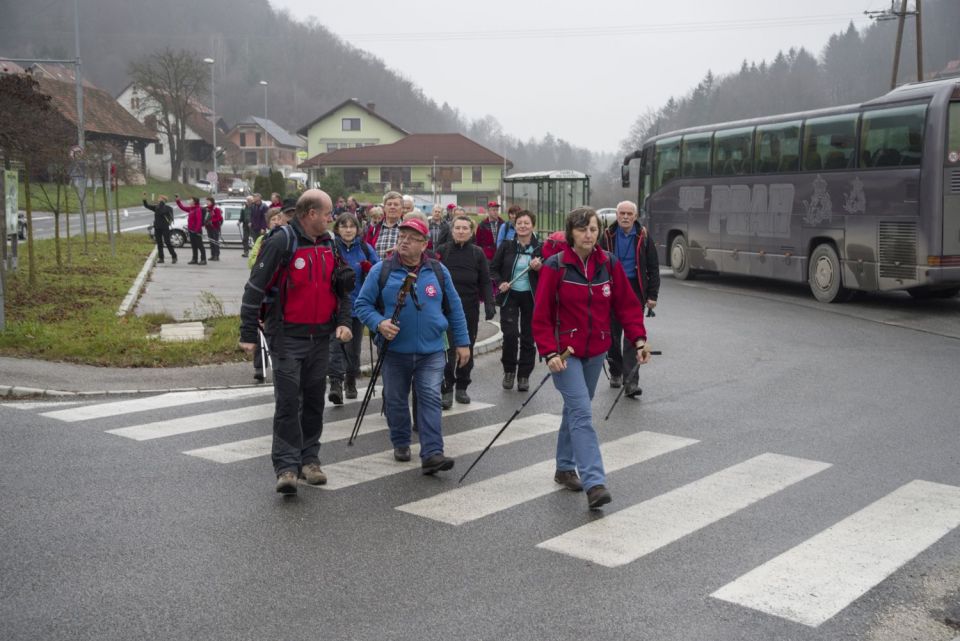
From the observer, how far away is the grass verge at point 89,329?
12.5 m

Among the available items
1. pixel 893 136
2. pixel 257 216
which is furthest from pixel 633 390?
pixel 257 216

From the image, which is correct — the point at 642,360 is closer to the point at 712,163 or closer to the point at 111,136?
the point at 712,163

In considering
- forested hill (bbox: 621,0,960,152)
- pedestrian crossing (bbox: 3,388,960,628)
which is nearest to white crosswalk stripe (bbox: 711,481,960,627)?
pedestrian crossing (bbox: 3,388,960,628)

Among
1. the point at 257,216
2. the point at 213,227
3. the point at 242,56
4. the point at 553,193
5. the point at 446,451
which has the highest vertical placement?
the point at 242,56

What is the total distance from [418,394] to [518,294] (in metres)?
3.69

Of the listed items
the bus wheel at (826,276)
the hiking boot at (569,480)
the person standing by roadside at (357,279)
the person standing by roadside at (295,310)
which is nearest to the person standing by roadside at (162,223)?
the bus wheel at (826,276)

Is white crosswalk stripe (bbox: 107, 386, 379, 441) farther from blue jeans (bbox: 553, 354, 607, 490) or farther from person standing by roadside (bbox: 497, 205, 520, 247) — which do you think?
blue jeans (bbox: 553, 354, 607, 490)

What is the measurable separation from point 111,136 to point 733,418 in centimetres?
7507

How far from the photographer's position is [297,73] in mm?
158000

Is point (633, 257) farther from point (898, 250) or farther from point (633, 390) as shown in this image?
point (898, 250)

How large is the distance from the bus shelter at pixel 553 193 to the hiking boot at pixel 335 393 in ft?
93.9

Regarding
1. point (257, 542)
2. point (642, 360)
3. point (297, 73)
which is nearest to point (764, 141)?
point (642, 360)

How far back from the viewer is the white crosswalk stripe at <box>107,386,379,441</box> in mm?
8797

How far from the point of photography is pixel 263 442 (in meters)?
8.47
